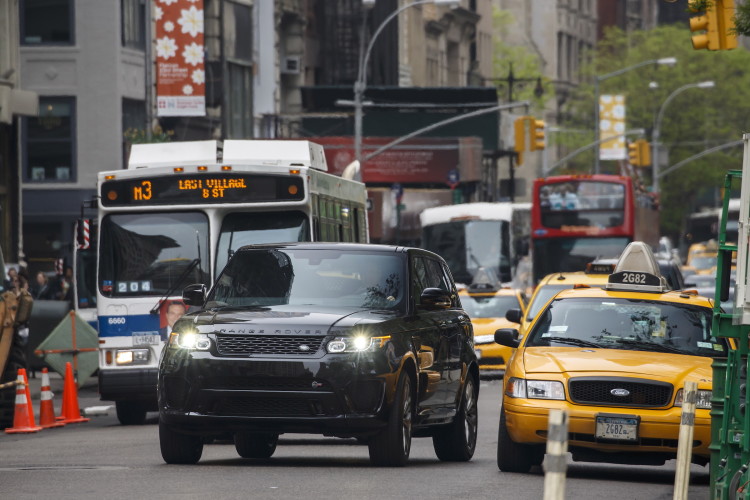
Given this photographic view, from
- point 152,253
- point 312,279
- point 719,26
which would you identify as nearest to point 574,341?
point 312,279

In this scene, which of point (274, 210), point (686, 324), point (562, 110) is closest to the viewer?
point (686, 324)

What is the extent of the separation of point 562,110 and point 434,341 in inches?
3939

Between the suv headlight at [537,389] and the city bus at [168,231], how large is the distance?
5.38m

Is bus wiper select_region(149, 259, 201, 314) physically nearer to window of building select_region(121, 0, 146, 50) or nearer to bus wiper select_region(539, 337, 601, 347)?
bus wiper select_region(539, 337, 601, 347)

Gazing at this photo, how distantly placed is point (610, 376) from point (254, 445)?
3.34 meters

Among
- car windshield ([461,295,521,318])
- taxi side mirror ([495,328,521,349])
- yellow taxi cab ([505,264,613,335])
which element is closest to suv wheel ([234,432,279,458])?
taxi side mirror ([495,328,521,349])

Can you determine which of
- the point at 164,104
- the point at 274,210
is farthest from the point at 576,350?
the point at 164,104

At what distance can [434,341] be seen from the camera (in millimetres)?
14570

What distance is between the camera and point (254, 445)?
14.9 metres

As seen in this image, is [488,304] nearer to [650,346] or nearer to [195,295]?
[650,346]

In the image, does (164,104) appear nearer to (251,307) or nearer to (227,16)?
(227,16)

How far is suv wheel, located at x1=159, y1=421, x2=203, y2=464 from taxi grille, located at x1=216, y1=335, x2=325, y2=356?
1.01m

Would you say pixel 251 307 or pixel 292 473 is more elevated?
pixel 251 307

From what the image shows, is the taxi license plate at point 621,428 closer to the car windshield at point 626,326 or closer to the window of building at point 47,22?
the car windshield at point 626,326
